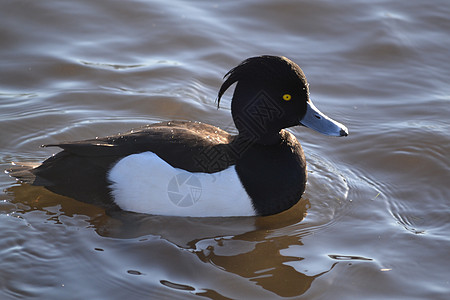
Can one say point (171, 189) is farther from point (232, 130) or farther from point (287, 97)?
point (232, 130)

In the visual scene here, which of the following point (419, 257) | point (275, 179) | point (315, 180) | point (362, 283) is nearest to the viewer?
point (362, 283)

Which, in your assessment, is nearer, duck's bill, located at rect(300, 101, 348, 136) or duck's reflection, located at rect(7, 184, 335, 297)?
duck's reflection, located at rect(7, 184, 335, 297)

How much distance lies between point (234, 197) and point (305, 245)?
2.08 ft

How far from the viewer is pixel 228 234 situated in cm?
496

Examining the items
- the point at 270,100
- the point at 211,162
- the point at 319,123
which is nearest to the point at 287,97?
the point at 270,100

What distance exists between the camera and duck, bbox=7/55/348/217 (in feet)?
16.0

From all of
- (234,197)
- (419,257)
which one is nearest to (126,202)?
(234,197)

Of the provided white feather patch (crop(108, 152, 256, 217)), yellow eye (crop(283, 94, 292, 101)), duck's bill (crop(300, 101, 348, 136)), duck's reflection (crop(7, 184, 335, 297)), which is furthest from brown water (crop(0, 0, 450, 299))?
yellow eye (crop(283, 94, 292, 101))

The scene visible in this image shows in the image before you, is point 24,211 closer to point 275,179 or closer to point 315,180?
point 275,179

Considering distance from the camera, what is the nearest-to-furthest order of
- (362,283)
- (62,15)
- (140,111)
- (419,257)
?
(362,283) < (419,257) < (140,111) < (62,15)

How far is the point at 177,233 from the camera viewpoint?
4.94m

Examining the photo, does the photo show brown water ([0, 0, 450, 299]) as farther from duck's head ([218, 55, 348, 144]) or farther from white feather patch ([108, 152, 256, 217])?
duck's head ([218, 55, 348, 144])

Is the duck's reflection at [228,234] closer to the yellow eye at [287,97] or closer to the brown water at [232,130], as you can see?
the brown water at [232,130]

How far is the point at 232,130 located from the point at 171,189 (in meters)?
1.68
